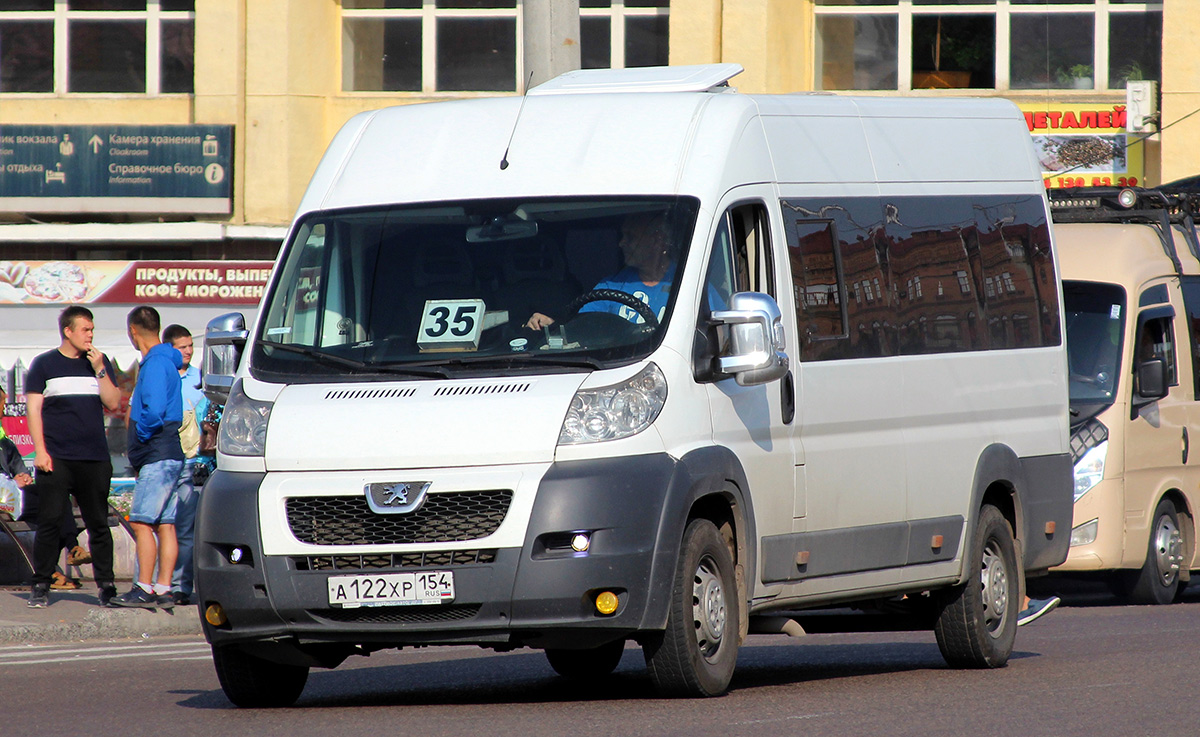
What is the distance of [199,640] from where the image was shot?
12.6 m

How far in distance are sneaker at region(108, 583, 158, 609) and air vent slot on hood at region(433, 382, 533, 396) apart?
20.2 feet

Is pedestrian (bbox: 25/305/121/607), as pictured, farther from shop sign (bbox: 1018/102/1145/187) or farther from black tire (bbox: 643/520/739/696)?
shop sign (bbox: 1018/102/1145/187)

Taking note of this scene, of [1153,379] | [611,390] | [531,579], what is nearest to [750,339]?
[611,390]

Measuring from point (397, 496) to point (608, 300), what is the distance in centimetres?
119

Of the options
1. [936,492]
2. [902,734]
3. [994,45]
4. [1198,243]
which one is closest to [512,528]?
[902,734]

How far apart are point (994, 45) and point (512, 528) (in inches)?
Answer: 738

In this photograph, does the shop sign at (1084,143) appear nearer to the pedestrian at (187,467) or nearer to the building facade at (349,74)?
the building facade at (349,74)

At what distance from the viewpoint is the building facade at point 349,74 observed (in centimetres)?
2373

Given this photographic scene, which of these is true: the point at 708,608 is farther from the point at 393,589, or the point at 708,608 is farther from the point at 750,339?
the point at 393,589

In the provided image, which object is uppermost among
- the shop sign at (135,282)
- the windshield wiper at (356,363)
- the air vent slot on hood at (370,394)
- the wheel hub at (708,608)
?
the shop sign at (135,282)

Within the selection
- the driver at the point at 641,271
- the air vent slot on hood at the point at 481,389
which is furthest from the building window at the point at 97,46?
the air vent slot on hood at the point at 481,389

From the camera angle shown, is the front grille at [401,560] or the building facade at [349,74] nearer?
the front grille at [401,560]

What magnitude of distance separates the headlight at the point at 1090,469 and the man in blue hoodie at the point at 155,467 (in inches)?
267

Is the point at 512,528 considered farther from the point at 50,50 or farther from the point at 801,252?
the point at 50,50
